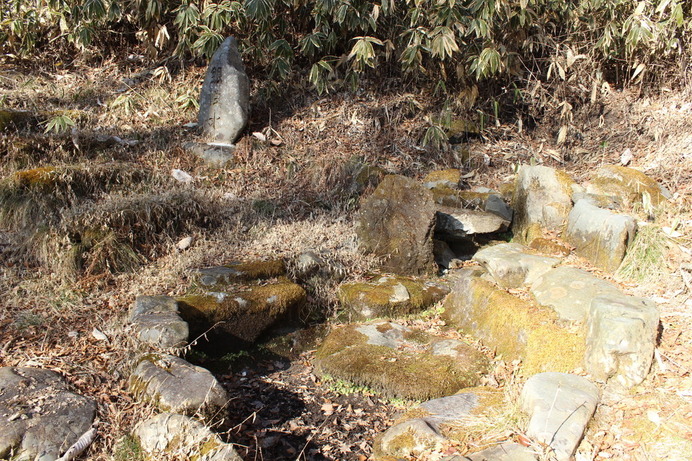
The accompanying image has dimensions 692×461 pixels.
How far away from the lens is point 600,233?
4566mm

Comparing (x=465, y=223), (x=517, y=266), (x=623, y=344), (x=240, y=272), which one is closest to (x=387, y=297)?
(x=517, y=266)

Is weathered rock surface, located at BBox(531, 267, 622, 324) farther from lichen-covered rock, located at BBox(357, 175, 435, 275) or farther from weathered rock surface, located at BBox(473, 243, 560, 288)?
lichen-covered rock, located at BBox(357, 175, 435, 275)

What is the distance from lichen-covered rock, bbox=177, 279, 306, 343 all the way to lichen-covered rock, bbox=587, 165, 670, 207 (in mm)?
3031

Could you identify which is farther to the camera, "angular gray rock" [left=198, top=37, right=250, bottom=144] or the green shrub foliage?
"angular gray rock" [left=198, top=37, right=250, bottom=144]

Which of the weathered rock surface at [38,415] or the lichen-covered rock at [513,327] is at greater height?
the lichen-covered rock at [513,327]

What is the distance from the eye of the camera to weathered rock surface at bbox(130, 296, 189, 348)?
3588 millimetres

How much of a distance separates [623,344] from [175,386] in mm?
2403

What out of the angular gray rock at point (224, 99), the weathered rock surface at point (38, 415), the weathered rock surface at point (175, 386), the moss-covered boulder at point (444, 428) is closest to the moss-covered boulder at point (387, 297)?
the moss-covered boulder at point (444, 428)

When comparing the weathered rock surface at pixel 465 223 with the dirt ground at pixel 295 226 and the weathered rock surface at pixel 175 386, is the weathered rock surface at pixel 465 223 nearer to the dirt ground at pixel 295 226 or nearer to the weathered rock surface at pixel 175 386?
the dirt ground at pixel 295 226

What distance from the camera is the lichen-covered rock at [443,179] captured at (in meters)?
6.32

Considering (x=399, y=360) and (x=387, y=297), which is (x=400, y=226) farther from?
(x=399, y=360)

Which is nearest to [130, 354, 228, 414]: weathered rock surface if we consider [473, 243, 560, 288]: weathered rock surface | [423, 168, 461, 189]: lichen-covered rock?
[473, 243, 560, 288]: weathered rock surface

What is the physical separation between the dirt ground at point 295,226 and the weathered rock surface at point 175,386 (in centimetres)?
11

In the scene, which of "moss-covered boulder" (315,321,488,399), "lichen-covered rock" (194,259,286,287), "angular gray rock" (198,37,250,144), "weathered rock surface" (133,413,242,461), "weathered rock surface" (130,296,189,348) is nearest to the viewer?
"weathered rock surface" (133,413,242,461)
